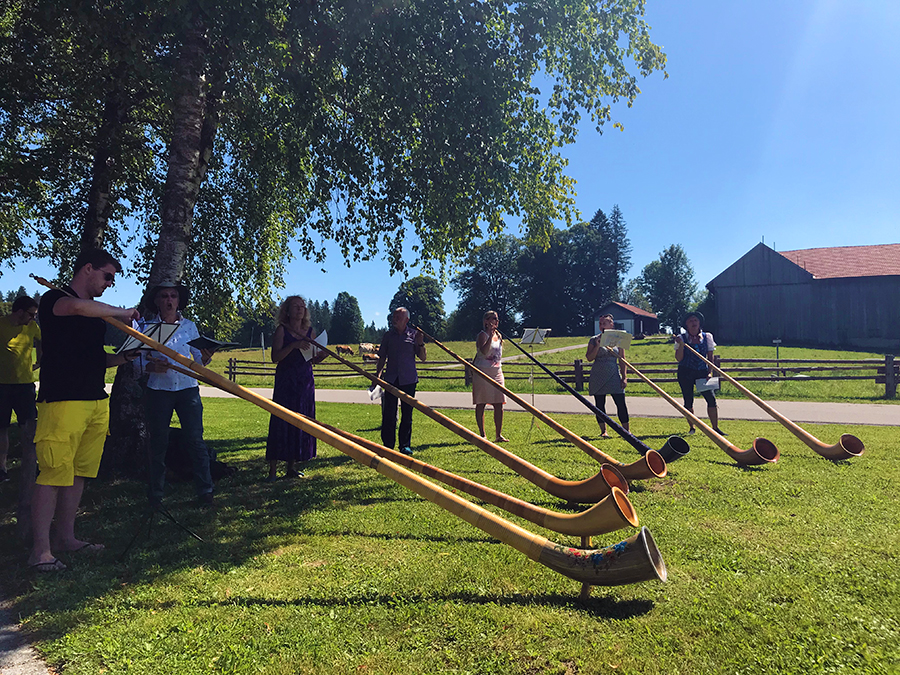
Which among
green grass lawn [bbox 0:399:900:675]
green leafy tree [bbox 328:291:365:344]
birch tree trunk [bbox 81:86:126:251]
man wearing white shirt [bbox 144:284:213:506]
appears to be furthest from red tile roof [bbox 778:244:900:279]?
green leafy tree [bbox 328:291:365:344]

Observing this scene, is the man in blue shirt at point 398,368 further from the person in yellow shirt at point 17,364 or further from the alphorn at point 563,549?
the person in yellow shirt at point 17,364

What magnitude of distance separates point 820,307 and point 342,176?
4052 cm

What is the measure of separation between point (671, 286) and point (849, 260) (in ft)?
136

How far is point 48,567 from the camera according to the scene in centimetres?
341

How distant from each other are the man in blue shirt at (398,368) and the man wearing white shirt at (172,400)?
256 cm

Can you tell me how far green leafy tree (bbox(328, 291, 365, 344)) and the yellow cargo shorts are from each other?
77542 mm

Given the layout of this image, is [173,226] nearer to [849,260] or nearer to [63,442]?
[63,442]

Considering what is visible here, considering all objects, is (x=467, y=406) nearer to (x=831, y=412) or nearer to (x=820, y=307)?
(x=831, y=412)

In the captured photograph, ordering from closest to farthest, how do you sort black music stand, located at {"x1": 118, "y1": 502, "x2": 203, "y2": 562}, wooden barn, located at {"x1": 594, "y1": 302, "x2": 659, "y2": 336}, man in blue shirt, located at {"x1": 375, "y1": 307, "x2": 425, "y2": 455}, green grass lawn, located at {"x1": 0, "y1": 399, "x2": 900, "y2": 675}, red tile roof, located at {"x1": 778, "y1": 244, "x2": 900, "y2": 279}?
green grass lawn, located at {"x1": 0, "y1": 399, "x2": 900, "y2": 675}, black music stand, located at {"x1": 118, "y1": 502, "x2": 203, "y2": 562}, man in blue shirt, located at {"x1": 375, "y1": 307, "x2": 425, "y2": 455}, red tile roof, located at {"x1": 778, "y1": 244, "x2": 900, "y2": 279}, wooden barn, located at {"x1": 594, "y1": 302, "x2": 659, "y2": 336}

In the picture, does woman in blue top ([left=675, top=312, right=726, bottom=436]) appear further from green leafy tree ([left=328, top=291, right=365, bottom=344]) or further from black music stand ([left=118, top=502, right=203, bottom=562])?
green leafy tree ([left=328, top=291, right=365, bottom=344])

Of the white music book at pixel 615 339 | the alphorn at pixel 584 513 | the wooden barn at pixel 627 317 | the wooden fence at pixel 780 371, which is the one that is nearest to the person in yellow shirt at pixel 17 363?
the alphorn at pixel 584 513

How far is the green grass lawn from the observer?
2.37 meters

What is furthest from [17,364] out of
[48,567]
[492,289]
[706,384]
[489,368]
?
[492,289]

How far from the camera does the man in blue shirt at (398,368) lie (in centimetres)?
705
